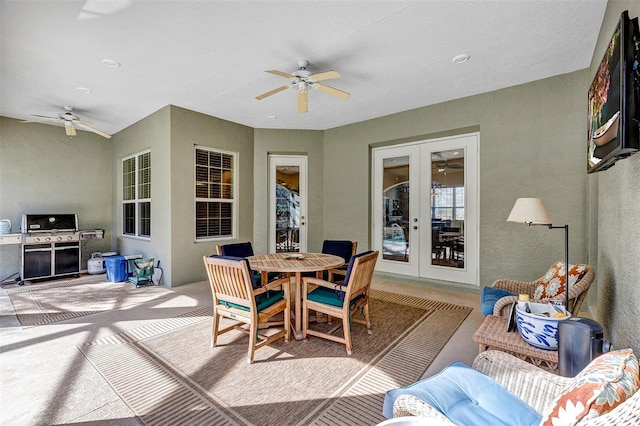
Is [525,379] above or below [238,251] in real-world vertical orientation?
below

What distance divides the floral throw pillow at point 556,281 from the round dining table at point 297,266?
1872mm

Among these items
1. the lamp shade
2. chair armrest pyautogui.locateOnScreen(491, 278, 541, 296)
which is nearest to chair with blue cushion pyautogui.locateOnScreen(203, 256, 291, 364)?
the lamp shade

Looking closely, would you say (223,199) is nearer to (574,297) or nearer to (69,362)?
(69,362)

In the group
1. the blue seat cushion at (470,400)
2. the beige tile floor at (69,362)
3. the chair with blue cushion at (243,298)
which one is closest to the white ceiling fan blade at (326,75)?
the chair with blue cushion at (243,298)

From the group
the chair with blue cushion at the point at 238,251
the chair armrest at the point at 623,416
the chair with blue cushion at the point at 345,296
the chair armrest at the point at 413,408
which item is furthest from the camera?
the chair with blue cushion at the point at 238,251

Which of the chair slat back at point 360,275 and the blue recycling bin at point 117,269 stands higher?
the chair slat back at point 360,275

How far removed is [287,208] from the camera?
6.14m

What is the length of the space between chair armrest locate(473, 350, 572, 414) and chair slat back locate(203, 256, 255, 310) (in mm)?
1653

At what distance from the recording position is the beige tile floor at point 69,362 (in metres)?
1.85

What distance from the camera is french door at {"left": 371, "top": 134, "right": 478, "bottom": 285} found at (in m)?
4.56

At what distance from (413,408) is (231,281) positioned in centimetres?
179

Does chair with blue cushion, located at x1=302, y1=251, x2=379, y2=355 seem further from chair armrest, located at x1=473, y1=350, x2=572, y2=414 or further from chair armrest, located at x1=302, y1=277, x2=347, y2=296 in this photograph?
chair armrest, located at x1=473, y1=350, x2=572, y2=414

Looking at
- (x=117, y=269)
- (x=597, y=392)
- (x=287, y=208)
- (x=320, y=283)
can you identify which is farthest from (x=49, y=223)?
(x=597, y=392)

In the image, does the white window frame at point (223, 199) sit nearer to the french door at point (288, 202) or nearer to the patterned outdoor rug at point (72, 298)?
the french door at point (288, 202)
